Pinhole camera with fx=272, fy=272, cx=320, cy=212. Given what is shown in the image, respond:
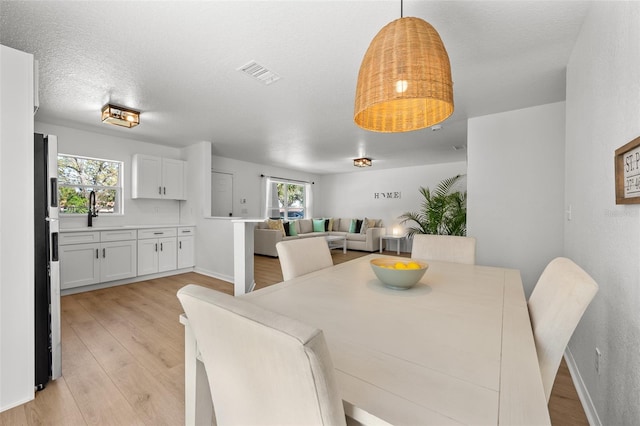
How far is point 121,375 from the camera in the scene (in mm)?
1854

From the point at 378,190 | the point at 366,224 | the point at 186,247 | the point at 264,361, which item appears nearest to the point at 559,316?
the point at 264,361

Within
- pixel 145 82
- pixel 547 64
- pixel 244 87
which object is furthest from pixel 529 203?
pixel 145 82

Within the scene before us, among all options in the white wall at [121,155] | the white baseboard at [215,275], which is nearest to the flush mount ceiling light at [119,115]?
the white wall at [121,155]

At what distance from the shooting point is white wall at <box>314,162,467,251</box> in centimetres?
695

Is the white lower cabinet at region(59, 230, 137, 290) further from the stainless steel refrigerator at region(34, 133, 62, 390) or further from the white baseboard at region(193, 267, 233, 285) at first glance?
the stainless steel refrigerator at region(34, 133, 62, 390)

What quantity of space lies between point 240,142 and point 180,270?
242cm

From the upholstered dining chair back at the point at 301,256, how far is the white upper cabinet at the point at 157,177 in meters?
3.68

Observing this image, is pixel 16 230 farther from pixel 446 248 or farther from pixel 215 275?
pixel 215 275

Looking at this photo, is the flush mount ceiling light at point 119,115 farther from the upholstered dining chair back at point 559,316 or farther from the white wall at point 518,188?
the white wall at point 518,188

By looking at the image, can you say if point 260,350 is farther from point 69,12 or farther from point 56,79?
point 56,79

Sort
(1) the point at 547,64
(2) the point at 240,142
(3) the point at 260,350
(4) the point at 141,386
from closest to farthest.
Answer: (3) the point at 260,350 < (4) the point at 141,386 < (1) the point at 547,64 < (2) the point at 240,142

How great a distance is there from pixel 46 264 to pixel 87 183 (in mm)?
2952

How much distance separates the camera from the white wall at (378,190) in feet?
22.8

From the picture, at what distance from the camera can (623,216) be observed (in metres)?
1.17
